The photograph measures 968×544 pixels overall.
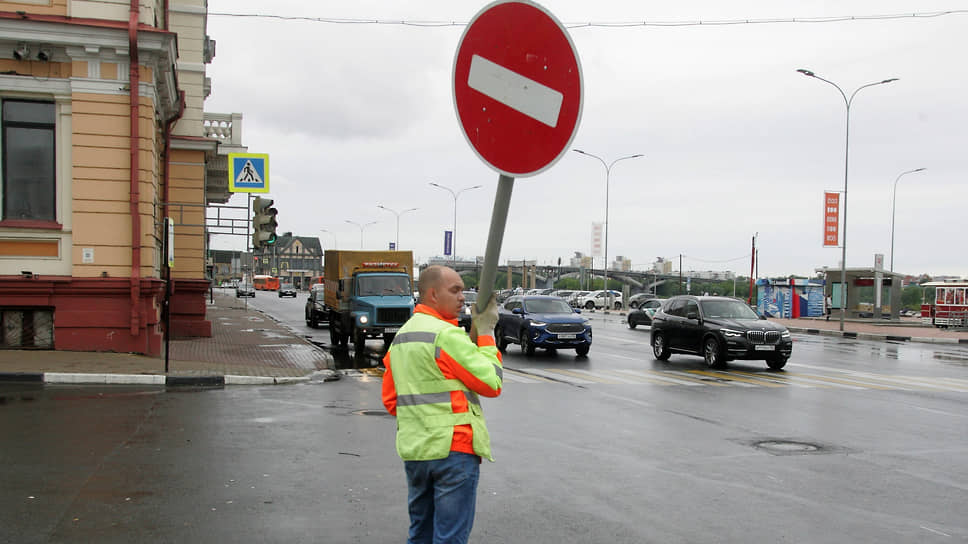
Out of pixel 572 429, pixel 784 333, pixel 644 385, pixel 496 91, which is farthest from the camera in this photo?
pixel 784 333

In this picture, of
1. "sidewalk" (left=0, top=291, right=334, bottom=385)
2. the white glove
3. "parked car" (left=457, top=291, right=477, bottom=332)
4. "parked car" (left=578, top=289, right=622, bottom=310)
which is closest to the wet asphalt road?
"sidewalk" (left=0, top=291, right=334, bottom=385)

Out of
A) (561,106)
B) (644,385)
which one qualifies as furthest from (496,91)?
(644,385)

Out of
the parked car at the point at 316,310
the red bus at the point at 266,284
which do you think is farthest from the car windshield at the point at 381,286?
the red bus at the point at 266,284

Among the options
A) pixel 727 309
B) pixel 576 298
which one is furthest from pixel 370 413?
pixel 576 298

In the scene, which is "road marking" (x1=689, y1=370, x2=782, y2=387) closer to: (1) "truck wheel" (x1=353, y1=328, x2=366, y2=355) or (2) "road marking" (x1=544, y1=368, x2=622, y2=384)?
(2) "road marking" (x1=544, y1=368, x2=622, y2=384)

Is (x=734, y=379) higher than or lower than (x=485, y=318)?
lower

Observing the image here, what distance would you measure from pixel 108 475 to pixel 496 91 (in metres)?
5.45

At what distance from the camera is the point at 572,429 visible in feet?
30.4

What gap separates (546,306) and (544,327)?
1484mm

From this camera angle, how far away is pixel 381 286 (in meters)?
21.7

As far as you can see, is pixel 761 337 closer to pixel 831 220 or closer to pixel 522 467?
pixel 522 467

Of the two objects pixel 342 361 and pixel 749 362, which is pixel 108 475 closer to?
pixel 342 361

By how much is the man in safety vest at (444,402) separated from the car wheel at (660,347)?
56.2 feet

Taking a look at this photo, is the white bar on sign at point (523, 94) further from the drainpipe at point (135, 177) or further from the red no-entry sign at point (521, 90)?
the drainpipe at point (135, 177)
